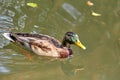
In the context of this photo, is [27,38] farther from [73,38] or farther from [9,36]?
[73,38]

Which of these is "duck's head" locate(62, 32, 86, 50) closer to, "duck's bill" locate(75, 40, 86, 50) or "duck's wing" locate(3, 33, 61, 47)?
"duck's bill" locate(75, 40, 86, 50)

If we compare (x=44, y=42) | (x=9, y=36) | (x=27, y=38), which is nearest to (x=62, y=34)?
(x=44, y=42)

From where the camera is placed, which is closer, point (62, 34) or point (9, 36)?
point (9, 36)

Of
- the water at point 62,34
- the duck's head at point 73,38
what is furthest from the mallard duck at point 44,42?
the water at point 62,34

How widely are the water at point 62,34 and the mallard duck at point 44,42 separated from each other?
0.14 metres

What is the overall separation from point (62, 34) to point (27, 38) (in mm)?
1088

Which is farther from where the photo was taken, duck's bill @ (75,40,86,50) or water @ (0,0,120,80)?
duck's bill @ (75,40,86,50)

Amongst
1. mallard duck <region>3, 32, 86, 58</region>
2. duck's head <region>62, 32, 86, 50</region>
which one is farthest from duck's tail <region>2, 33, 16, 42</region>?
duck's head <region>62, 32, 86, 50</region>

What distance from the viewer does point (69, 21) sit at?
1032 cm

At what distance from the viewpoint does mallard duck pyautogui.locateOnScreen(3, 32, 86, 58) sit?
892 cm

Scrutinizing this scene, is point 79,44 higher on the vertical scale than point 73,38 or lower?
lower

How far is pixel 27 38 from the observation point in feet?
29.3

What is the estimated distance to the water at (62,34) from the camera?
8.22 metres

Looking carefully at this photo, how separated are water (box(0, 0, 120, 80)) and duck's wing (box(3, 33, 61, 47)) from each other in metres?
0.17
